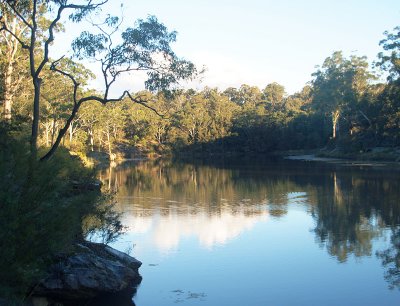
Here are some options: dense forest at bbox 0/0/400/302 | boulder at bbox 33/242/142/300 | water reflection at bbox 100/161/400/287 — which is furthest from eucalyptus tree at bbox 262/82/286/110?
boulder at bbox 33/242/142/300

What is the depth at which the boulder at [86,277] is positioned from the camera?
31.2ft

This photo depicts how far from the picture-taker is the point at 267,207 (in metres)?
22.3

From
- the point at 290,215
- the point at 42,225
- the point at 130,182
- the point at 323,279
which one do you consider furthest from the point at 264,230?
the point at 130,182

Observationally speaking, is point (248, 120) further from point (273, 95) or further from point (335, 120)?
point (273, 95)

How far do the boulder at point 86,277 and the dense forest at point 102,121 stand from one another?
716 mm

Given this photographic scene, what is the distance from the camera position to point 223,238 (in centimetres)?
1592

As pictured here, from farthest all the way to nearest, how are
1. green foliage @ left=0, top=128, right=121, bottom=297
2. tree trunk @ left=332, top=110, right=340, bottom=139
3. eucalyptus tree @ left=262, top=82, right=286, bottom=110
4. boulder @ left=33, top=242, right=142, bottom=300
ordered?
eucalyptus tree @ left=262, top=82, right=286, bottom=110
tree trunk @ left=332, top=110, right=340, bottom=139
boulder @ left=33, top=242, right=142, bottom=300
green foliage @ left=0, top=128, right=121, bottom=297

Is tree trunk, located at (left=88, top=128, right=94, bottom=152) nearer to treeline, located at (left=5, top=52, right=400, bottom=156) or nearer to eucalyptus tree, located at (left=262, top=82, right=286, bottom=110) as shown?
treeline, located at (left=5, top=52, right=400, bottom=156)

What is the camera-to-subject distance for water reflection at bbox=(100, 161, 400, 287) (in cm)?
1542

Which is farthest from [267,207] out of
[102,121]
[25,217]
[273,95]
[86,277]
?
[273,95]

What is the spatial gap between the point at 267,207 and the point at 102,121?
44.8 m

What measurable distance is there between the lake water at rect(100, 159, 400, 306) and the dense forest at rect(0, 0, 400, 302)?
246 centimetres

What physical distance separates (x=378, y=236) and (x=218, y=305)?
7.90 metres

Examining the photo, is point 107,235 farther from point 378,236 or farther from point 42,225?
point 378,236
